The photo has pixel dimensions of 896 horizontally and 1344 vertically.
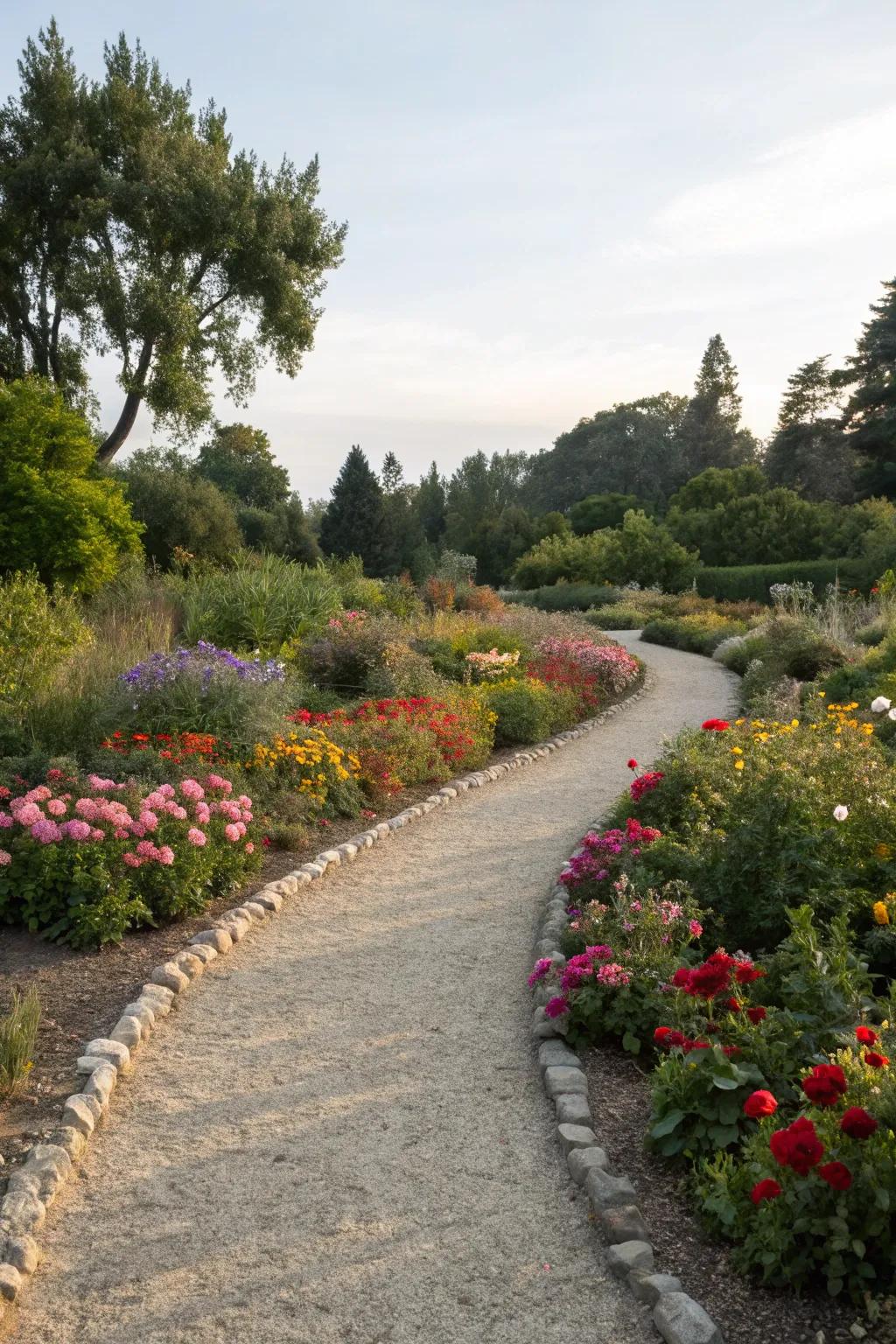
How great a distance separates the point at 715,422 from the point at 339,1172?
4800 centimetres

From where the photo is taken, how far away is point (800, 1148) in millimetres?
2184

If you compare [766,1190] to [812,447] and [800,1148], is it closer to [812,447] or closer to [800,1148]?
[800,1148]

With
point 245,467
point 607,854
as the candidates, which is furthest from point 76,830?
point 245,467

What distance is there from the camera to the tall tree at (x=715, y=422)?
46719 mm

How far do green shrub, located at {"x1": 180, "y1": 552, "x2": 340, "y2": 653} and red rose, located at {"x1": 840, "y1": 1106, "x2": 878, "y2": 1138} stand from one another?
28.5 feet

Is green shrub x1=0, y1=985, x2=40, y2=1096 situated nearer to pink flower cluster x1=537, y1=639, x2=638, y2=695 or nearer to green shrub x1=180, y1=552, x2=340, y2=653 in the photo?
green shrub x1=180, y1=552, x2=340, y2=653

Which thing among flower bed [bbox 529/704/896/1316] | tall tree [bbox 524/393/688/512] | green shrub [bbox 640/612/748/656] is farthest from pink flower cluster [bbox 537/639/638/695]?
tall tree [bbox 524/393/688/512]

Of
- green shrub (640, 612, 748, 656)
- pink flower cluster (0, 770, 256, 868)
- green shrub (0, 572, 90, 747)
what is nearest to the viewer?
pink flower cluster (0, 770, 256, 868)

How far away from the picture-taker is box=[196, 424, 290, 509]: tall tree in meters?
42.1

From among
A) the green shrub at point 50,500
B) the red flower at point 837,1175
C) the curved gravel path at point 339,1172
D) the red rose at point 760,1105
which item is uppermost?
the green shrub at point 50,500

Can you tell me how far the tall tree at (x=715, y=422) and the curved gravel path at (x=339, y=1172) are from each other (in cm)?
4496

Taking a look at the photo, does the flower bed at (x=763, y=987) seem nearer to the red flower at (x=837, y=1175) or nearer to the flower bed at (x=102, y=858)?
the red flower at (x=837, y=1175)

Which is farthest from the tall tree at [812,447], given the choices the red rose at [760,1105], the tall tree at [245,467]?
the red rose at [760,1105]

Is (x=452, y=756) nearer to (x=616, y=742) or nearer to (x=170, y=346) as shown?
(x=616, y=742)
